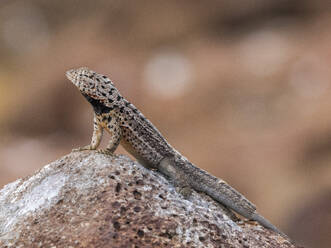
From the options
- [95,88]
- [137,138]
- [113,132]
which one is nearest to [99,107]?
[95,88]

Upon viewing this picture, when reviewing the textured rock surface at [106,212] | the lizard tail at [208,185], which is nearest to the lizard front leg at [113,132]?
the textured rock surface at [106,212]

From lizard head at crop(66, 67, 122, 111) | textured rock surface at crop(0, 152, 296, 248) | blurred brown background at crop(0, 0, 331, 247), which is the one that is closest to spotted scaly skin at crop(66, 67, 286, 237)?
lizard head at crop(66, 67, 122, 111)

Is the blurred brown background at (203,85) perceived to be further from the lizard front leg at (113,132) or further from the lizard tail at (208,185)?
the lizard front leg at (113,132)

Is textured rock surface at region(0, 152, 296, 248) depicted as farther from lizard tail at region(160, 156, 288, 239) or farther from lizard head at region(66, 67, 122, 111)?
lizard head at region(66, 67, 122, 111)

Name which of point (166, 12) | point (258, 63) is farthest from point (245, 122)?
point (166, 12)

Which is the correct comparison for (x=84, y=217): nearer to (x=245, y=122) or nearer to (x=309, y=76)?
(x=245, y=122)

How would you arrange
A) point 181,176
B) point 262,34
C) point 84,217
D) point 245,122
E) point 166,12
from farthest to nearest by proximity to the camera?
point 166,12 < point 262,34 < point 245,122 < point 181,176 < point 84,217
